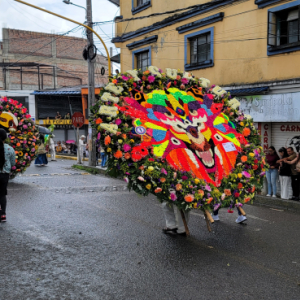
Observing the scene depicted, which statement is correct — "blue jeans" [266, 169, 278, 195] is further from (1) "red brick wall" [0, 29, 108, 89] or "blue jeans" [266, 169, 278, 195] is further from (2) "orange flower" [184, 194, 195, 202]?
(1) "red brick wall" [0, 29, 108, 89]

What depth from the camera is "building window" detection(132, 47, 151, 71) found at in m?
17.5

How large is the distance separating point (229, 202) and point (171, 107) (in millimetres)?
1806

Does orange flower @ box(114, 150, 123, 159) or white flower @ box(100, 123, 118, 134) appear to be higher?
white flower @ box(100, 123, 118, 134)

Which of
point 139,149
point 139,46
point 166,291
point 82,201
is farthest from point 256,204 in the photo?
point 139,46

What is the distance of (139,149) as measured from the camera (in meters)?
5.84

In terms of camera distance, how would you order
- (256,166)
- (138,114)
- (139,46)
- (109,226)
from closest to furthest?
(138,114) → (256,166) → (109,226) → (139,46)

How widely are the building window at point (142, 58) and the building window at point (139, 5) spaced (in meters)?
1.73

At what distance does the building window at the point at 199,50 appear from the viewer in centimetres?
1453

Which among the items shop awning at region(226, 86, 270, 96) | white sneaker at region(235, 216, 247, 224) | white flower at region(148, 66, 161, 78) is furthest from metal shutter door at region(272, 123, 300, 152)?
white flower at region(148, 66, 161, 78)

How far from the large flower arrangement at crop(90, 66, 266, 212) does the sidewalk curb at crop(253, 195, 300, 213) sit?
375 cm

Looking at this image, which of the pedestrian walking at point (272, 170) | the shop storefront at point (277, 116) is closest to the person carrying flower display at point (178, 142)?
the pedestrian walking at point (272, 170)

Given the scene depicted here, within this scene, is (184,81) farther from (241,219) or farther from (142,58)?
(142,58)

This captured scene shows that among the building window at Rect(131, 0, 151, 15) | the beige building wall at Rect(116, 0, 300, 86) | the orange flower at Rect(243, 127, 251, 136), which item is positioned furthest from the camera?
the building window at Rect(131, 0, 151, 15)

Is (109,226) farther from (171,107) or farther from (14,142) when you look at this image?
(14,142)
